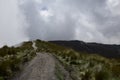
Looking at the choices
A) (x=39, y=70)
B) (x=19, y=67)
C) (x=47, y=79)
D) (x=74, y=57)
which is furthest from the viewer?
(x=74, y=57)

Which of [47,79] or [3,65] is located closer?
[47,79]

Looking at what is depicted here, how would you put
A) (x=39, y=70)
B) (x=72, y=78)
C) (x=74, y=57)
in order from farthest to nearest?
1. (x=74, y=57)
2. (x=39, y=70)
3. (x=72, y=78)

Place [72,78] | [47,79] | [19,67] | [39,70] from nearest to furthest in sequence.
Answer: [47,79]
[72,78]
[39,70]
[19,67]

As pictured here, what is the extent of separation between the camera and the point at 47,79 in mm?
17344

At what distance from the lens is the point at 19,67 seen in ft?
77.0

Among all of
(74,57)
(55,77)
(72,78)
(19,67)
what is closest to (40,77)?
(55,77)

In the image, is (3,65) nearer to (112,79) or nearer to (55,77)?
(55,77)

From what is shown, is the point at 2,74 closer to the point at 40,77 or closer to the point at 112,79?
the point at 40,77

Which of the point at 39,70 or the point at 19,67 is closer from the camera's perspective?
the point at 39,70

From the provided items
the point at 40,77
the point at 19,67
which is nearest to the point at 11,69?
the point at 19,67

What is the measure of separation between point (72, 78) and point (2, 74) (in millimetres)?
4045

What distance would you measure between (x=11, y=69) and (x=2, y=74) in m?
2.03

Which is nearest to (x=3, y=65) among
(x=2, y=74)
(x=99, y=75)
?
(x=2, y=74)

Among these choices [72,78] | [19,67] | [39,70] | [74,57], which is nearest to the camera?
[72,78]
